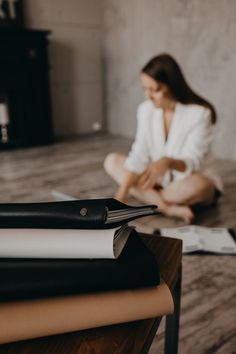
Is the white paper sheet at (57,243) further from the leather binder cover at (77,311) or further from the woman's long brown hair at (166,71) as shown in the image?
the woman's long brown hair at (166,71)

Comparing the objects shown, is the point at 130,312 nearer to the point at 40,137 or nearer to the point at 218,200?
the point at 218,200

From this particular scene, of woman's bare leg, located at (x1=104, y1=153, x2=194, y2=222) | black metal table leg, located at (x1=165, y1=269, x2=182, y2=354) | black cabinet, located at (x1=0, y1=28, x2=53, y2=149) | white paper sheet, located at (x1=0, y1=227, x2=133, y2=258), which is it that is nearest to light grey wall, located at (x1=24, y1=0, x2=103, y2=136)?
black cabinet, located at (x1=0, y1=28, x2=53, y2=149)

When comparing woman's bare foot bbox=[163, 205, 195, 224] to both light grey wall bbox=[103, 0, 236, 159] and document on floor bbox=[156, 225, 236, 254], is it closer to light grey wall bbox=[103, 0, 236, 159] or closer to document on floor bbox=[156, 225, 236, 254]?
document on floor bbox=[156, 225, 236, 254]

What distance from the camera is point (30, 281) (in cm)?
41

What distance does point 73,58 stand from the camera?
411 cm

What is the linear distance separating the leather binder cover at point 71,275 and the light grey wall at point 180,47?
2832 millimetres

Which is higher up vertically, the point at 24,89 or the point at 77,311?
the point at 77,311

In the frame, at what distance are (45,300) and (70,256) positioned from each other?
0.06m

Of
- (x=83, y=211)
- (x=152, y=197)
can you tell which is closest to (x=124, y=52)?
(x=152, y=197)

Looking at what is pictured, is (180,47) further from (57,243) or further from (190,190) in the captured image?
(57,243)

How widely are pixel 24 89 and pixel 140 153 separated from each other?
2.12 metres

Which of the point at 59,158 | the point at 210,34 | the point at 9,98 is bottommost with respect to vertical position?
the point at 59,158

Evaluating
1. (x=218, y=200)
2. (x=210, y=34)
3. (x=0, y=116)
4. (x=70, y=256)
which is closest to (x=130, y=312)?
(x=70, y=256)

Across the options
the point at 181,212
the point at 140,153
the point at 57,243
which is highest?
the point at 57,243
